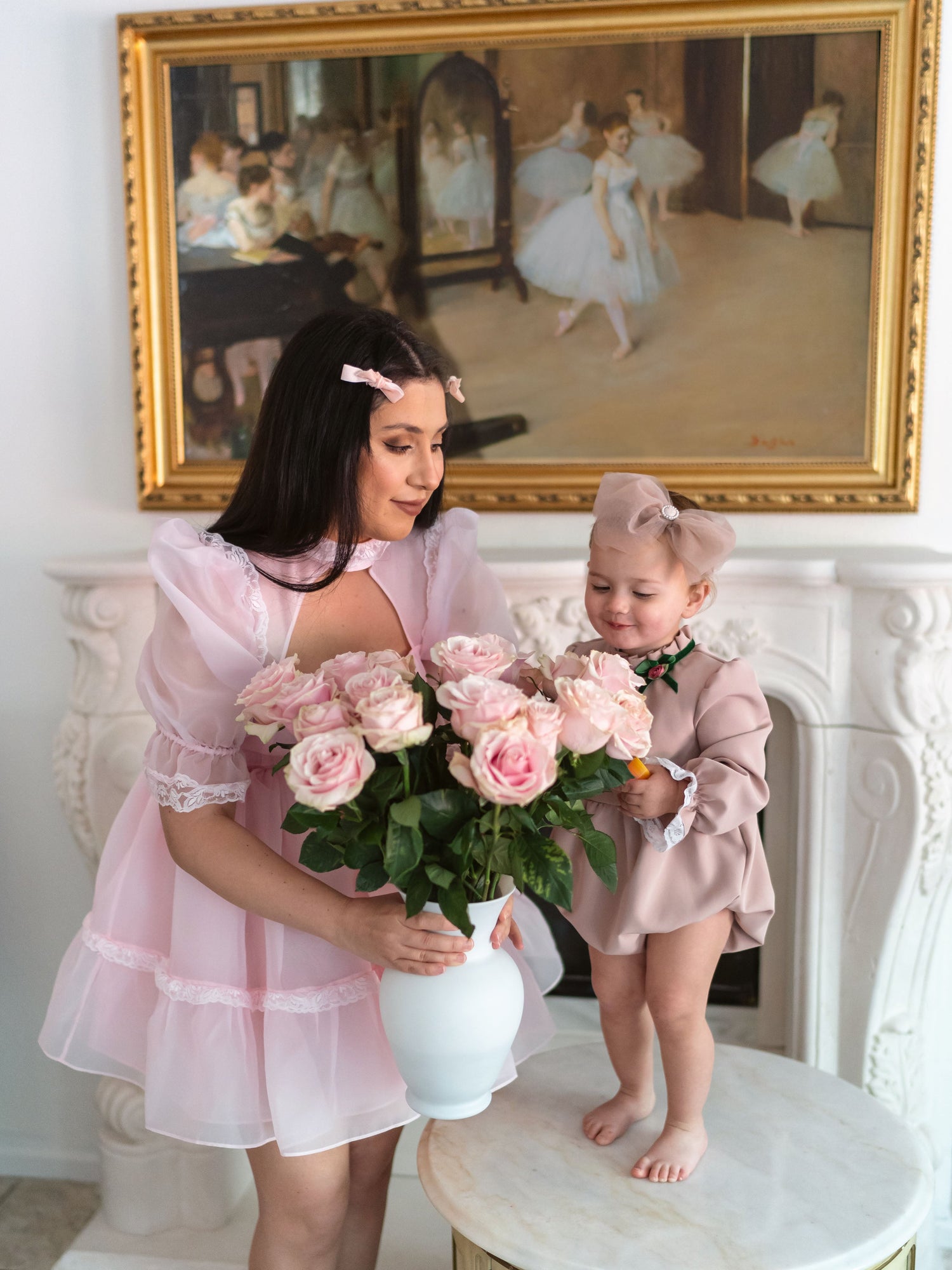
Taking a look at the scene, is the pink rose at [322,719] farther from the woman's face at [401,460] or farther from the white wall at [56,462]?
the white wall at [56,462]

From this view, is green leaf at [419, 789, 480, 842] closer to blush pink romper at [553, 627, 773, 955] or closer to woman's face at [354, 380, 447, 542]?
blush pink romper at [553, 627, 773, 955]

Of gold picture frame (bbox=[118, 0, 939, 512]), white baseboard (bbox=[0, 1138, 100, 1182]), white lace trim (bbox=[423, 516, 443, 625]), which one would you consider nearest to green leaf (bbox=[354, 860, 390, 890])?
white lace trim (bbox=[423, 516, 443, 625])

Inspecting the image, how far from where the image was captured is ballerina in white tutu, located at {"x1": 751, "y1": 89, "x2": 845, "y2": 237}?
2.12 meters

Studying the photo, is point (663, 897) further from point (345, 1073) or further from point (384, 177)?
point (384, 177)

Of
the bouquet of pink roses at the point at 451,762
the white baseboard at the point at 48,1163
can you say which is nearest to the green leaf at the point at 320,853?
the bouquet of pink roses at the point at 451,762

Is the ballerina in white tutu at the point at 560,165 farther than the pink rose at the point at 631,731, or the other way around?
the ballerina in white tutu at the point at 560,165

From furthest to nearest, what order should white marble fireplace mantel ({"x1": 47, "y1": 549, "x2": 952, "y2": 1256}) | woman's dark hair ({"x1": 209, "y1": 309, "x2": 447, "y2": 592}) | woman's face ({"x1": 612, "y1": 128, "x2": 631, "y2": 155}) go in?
woman's face ({"x1": 612, "y1": 128, "x2": 631, "y2": 155}), white marble fireplace mantel ({"x1": 47, "y1": 549, "x2": 952, "y2": 1256}), woman's dark hair ({"x1": 209, "y1": 309, "x2": 447, "y2": 592})

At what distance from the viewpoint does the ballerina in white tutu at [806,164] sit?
6.97ft

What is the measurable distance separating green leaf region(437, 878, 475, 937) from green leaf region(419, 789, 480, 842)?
0.06m

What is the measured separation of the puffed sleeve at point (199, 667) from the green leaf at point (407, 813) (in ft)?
1.17

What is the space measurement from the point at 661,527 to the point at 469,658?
1.16ft

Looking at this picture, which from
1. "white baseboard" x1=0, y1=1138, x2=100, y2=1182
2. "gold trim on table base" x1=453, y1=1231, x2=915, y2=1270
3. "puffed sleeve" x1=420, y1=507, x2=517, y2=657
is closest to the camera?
"gold trim on table base" x1=453, y1=1231, x2=915, y2=1270

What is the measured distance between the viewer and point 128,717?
2.28 metres
